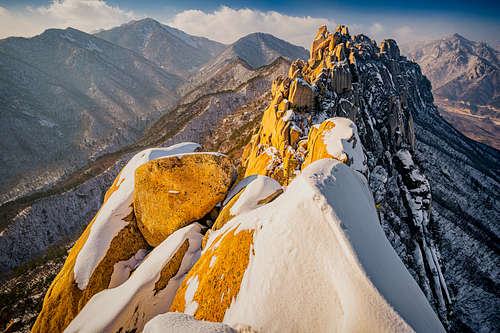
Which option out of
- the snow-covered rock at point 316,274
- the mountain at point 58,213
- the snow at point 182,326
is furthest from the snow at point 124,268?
the mountain at point 58,213

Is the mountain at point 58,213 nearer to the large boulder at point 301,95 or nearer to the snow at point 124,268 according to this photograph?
the large boulder at point 301,95

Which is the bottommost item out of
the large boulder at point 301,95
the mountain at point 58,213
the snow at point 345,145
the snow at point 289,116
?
the mountain at point 58,213

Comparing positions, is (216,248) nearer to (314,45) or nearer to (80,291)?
(80,291)

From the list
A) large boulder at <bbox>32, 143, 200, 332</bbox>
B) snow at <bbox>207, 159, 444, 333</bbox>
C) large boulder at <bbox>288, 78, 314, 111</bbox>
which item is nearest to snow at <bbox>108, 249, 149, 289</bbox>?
large boulder at <bbox>32, 143, 200, 332</bbox>

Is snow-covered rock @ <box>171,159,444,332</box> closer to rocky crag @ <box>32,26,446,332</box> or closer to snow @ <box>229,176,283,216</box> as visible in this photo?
rocky crag @ <box>32,26,446,332</box>

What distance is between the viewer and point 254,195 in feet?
40.7

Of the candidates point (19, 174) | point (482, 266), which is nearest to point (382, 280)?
point (482, 266)

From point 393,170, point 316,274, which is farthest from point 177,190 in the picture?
point 393,170

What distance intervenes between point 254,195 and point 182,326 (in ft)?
24.6

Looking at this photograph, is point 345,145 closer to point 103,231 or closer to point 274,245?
point 274,245

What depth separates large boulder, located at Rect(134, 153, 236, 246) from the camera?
14.1 metres

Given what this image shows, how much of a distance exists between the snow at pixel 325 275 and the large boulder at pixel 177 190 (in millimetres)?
7121

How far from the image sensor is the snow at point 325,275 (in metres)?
5.04

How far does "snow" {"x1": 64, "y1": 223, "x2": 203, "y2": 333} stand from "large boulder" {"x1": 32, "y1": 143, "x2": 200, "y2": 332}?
2.78 feet
